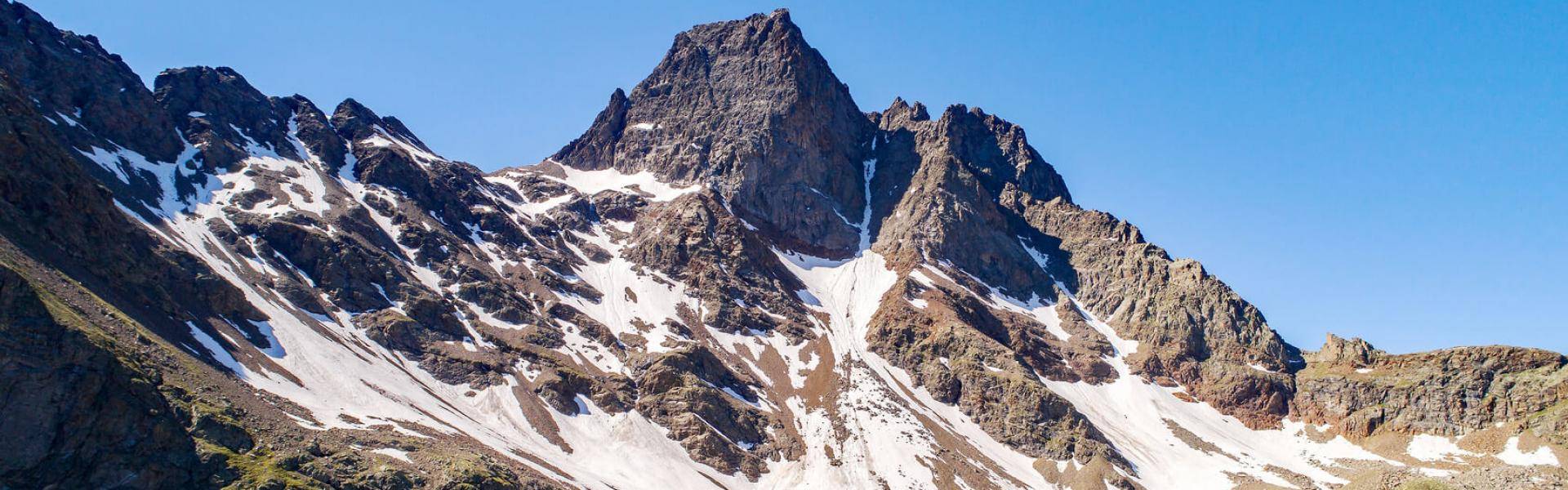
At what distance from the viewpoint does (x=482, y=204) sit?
182 metres

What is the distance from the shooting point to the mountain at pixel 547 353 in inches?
2613

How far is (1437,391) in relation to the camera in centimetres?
13138

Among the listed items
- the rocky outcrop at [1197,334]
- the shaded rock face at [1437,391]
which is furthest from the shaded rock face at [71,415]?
the shaded rock face at [1437,391]

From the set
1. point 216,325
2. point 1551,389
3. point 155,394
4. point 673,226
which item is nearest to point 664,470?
point 216,325

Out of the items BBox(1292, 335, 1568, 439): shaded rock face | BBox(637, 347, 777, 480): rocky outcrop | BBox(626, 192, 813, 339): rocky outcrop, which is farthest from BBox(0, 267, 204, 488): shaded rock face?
BBox(1292, 335, 1568, 439): shaded rock face

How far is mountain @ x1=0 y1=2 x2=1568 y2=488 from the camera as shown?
66.4 metres

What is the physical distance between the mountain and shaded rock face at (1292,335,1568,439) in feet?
1.42

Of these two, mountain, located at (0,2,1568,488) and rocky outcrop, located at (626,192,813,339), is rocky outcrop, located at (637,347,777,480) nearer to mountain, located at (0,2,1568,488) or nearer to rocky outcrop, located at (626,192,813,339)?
mountain, located at (0,2,1568,488)

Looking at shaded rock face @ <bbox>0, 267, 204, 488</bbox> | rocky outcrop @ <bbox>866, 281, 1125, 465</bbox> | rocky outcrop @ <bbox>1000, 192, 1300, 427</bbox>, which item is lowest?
shaded rock face @ <bbox>0, 267, 204, 488</bbox>

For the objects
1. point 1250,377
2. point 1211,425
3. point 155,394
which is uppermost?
point 1250,377

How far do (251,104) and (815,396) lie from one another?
136 metres

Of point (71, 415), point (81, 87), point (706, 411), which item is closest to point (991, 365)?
point (706, 411)

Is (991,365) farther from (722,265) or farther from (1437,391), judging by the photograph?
(1437,391)

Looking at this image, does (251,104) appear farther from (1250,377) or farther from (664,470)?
(1250,377)
